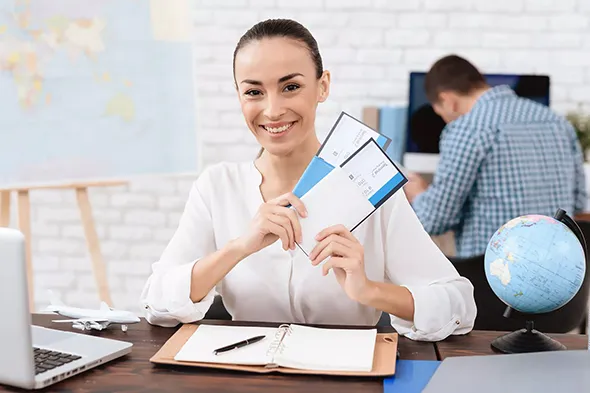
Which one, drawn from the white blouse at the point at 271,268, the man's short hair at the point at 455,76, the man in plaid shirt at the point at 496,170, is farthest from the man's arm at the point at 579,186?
the white blouse at the point at 271,268

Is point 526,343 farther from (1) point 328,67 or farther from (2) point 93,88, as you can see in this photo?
(1) point 328,67

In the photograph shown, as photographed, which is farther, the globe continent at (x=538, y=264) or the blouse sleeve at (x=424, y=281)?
the blouse sleeve at (x=424, y=281)

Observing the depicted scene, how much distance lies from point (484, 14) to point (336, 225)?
2.44 meters

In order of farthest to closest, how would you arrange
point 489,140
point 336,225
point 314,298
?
point 489,140 → point 314,298 → point 336,225

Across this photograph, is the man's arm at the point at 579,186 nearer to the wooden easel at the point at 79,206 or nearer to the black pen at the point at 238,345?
the wooden easel at the point at 79,206

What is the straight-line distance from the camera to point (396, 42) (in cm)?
343

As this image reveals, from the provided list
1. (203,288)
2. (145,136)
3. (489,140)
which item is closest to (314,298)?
(203,288)

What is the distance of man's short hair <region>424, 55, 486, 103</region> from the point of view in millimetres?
2879

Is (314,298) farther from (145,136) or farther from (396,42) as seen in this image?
(396,42)

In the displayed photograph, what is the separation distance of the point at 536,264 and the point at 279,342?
1.48 feet

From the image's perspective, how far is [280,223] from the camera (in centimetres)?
129

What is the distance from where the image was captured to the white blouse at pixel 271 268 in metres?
1.44

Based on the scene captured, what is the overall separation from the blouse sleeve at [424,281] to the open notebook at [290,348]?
0.35 ft

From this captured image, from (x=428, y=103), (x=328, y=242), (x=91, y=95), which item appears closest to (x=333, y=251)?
(x=328, y=242)
